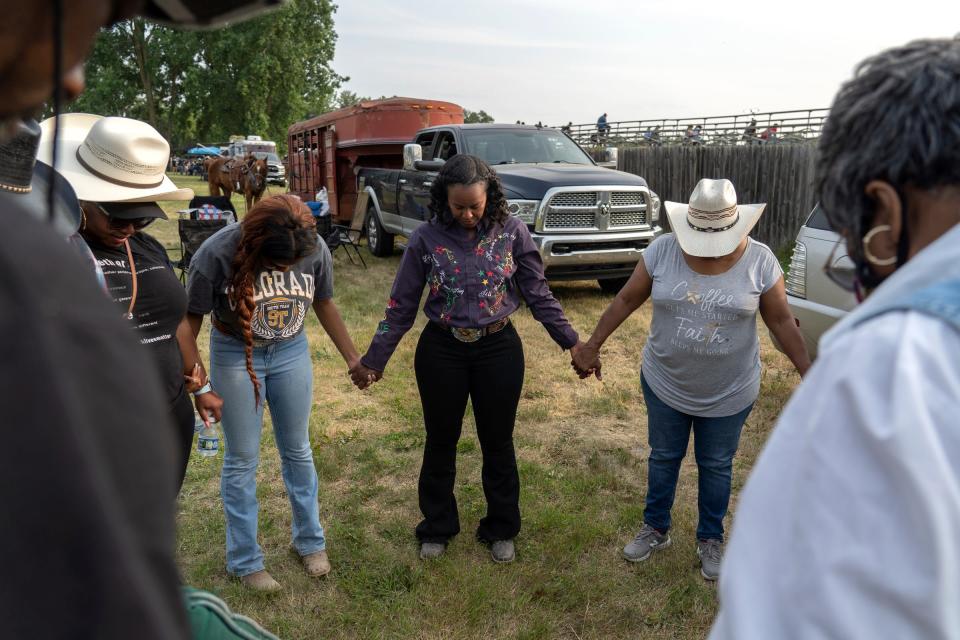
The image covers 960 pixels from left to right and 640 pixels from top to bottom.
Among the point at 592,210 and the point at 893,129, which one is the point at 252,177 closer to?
the point at 592,210

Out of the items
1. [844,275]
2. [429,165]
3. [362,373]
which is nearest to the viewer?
[844,275]

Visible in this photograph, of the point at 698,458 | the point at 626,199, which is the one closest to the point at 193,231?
the point at 626,199

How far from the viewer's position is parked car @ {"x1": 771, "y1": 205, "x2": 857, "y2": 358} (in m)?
Answer: 4.73

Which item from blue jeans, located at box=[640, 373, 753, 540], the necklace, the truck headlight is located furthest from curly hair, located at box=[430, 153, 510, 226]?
the truck headlight

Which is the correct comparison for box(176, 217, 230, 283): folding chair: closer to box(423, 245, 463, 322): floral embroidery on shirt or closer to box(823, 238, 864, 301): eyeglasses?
box(423, 245, 463, 322): floral embroidery on shirt

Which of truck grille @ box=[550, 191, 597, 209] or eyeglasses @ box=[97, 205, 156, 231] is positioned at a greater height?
eyeglasses @ box=[97, 205, 156, 231]

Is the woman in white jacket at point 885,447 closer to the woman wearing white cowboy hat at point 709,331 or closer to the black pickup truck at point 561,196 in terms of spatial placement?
the woman wearing white cowboy hat at point 709,331

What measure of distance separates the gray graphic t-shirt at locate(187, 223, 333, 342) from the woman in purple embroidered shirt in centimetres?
51

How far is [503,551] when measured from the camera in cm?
376

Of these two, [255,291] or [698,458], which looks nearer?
[255,291]

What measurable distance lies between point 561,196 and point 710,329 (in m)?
5.03

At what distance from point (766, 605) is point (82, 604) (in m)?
0.80

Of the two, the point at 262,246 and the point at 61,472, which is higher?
the point at 61,472

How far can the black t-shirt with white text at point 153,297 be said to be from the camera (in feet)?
9.00
